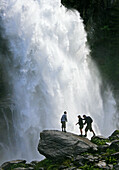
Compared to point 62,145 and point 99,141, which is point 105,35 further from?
point 62,145

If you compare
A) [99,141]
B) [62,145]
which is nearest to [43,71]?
[99,141]

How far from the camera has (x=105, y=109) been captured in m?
28.1

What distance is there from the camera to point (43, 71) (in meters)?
21.3

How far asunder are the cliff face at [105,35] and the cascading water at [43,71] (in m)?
5.24

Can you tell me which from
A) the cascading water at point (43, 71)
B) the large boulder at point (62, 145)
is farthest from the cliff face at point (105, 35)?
the large boulder at point (62, 145)

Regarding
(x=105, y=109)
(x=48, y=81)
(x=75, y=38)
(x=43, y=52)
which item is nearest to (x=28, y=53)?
(x=43, y=52)

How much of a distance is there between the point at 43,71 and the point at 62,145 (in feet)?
31.7

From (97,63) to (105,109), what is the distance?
17.9ft

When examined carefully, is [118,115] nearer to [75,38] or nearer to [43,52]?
[75,38]

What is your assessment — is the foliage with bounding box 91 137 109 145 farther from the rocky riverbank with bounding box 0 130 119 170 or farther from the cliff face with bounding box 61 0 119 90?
the cliff face with bounding box 61 0 119 90

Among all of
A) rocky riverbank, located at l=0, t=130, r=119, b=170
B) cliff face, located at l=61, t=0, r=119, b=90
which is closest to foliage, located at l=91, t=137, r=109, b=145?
rocky riverbank, located at l=0, t=130, r=119, b=170

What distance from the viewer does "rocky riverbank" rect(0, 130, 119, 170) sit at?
11.3m

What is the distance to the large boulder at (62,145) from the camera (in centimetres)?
1221

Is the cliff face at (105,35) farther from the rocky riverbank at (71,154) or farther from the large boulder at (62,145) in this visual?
the large boulder at (62,145)
